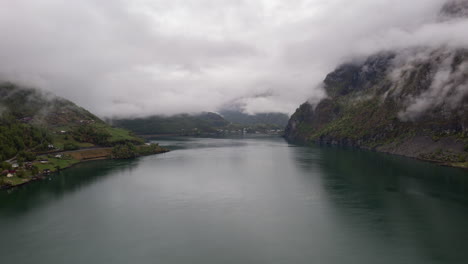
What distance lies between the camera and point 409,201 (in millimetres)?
63156

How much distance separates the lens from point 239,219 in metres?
52.6

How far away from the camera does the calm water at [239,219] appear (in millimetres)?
39312

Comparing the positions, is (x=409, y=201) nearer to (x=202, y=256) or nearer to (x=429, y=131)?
(x=202, y=256)

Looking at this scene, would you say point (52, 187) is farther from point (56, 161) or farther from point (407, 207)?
point (407, 207)

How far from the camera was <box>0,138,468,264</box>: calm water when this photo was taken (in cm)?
3931

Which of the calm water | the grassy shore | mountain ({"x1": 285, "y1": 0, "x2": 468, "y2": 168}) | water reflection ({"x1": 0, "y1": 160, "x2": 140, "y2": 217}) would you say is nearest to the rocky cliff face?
mountain ({"x1": 285, "y1": 0, "x2": 468, "y2": 168})

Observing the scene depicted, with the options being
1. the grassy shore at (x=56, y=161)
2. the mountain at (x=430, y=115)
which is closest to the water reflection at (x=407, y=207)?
the mountain at (x=430, y=115)

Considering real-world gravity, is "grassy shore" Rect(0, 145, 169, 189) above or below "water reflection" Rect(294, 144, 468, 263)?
above

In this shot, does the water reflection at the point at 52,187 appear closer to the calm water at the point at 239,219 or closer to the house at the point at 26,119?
the calm water at the point at 239,219

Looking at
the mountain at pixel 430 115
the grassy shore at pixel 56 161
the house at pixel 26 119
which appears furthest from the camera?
the house at pixel 26 119

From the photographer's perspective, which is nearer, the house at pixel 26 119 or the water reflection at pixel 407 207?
the water reflection at pixel 407 207

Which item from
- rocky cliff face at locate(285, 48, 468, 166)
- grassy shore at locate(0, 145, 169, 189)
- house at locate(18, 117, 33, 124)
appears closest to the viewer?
grassy shore at locate(0, 145, 169, 189)

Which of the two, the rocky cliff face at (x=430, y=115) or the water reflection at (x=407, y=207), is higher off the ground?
the rocky cliff face at (x=430, y=115)

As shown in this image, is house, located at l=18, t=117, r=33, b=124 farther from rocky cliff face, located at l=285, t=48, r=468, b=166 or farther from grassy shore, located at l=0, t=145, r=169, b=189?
rocky cliff face, located at l=285, t=48, r=468, b=166
